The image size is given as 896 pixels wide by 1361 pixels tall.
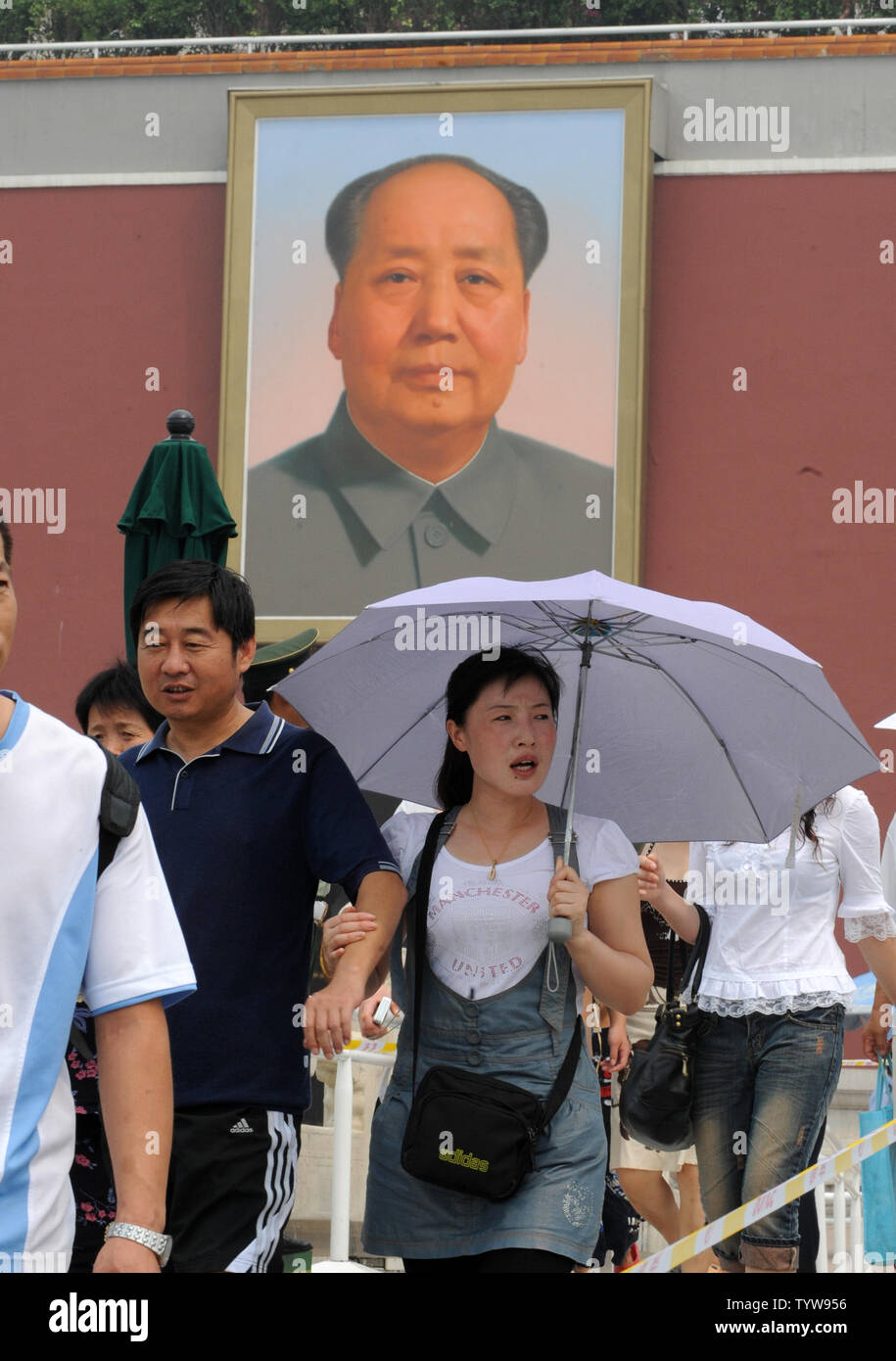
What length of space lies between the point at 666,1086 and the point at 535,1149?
202 cm

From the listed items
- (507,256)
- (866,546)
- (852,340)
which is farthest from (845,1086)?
(507,256)

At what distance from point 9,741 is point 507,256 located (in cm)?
1398

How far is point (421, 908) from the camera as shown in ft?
13.2

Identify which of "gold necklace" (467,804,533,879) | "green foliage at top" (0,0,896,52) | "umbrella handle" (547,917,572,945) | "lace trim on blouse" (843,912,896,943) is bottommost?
"lace trim on blouse" (843,912,896,943)

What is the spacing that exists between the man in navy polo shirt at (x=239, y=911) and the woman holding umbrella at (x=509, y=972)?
0.78 feet

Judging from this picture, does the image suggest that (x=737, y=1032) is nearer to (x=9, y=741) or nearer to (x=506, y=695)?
(x=506, y=695)

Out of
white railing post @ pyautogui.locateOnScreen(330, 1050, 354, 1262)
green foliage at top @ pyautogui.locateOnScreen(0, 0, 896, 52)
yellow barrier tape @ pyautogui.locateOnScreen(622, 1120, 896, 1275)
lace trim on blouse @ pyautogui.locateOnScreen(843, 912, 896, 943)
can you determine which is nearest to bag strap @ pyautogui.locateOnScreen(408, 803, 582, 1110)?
yellow barrier tape @ pyautogui.locateOnScreen(622, 1120, 896, 1275)

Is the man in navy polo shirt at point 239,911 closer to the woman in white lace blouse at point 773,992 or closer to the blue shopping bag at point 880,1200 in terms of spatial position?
the woman in white lace blouse at point 773,992

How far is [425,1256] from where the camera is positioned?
3.81 m

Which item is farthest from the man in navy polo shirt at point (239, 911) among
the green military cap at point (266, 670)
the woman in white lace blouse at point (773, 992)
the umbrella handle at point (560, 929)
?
the green military cap at point (266, 670)

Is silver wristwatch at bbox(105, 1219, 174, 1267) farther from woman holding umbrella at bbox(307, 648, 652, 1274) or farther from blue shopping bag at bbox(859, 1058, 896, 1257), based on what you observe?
blue shopping bag at bbox(859, 1058, 896, 1257)

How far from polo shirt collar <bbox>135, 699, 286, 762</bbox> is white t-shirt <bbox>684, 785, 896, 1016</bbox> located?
88.8 inches

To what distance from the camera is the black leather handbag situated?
5746 millimetres

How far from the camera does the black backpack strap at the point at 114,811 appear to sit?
262 centimetres
